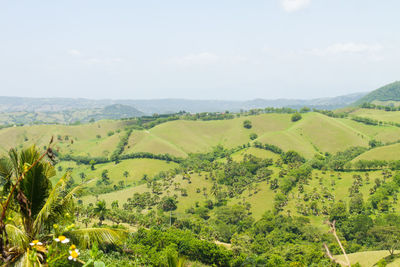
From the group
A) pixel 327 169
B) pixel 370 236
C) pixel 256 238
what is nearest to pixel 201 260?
pixel 256 238

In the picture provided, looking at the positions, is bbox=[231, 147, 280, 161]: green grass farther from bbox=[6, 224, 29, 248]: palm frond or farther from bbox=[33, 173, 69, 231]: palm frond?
bbox=[6, 224, 29, 248]: palm frond

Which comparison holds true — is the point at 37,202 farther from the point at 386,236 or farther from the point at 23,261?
the point at 386,236

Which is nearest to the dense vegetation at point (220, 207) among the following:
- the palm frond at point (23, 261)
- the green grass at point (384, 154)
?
the palm frond at point (23, 261)

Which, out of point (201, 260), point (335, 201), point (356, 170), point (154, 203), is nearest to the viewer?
point (201, 260)

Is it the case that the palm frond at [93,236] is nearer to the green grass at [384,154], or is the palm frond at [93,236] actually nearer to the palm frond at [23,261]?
the palm frond at [23,261]

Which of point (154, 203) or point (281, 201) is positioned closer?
point (281, 201)

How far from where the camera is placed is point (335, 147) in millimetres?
168250

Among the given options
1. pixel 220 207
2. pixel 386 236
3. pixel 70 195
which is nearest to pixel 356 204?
pixel 386 236

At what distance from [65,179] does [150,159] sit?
6116 inches

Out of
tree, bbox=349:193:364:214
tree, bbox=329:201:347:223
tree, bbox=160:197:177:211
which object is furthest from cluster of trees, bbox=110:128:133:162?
tree, bbox=349:193:364:214

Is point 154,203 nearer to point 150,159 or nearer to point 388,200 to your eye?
point 150,159

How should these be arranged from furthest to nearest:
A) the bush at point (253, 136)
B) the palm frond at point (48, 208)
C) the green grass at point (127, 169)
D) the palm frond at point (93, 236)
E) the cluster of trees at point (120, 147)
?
the bush at point (253, 136), the cluster of trees at point (120, 147), the green grass at point (127, 169), the palm frond at point (93, 236), the palm frond at point (48, 208)

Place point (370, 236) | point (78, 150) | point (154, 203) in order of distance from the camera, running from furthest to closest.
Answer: point (78, 150), point (154, 203), point (370, 236)

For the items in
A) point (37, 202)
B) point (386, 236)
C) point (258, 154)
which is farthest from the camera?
point (258, 154)
